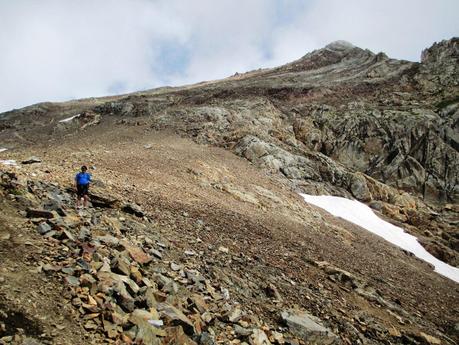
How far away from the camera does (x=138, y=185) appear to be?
63.0ft

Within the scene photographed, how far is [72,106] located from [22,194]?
60.1 m

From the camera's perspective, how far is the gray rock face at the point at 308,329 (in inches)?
382

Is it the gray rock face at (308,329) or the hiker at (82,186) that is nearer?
the gray rock face at (308,329)

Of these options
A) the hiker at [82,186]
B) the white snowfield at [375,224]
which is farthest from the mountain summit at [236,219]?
the white snowfield at [375,224]

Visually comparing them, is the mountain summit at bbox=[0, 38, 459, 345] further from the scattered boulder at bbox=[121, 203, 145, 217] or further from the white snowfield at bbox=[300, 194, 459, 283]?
the white snowfield at bbox=[300, 194, 459, 283]

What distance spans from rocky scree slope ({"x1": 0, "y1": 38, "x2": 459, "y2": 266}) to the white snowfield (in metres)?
1.35

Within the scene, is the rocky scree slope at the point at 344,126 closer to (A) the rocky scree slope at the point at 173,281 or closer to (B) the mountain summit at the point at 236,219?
(B) the mountain summit at the point at 236,219

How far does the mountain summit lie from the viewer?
7859 millimetres

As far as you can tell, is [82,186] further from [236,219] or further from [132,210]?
[236,219]

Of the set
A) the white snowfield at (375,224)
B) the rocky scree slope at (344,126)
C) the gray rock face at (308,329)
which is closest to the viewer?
the gray rock face at (308,329)

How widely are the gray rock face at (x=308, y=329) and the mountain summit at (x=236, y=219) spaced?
41 mm

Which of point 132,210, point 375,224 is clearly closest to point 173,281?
point 132,210

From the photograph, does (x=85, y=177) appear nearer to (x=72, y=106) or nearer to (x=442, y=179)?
(x=442, y=179)

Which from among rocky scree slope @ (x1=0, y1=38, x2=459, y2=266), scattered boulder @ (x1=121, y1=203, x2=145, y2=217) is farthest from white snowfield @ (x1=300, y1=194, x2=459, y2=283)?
scattered boulder @ (x1=121, y1=203, x2=145, y2=217)
